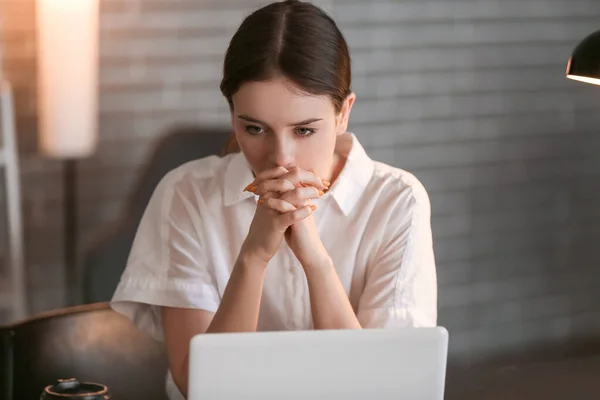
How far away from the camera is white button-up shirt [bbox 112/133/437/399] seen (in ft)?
6.14

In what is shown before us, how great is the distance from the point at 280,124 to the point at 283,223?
167 mm

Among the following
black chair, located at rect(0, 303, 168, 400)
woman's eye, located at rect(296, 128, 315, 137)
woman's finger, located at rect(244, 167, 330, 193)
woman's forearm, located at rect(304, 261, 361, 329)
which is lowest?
black chair, located at rect(0, 303, 168, 400)

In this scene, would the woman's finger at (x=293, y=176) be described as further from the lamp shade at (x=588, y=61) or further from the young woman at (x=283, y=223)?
the lamp shade at (x=588, y=61)

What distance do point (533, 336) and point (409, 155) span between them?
1.05m

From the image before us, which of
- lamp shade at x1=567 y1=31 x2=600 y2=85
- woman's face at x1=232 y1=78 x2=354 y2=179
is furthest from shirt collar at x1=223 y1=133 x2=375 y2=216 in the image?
lamp shade at x1=567 y1=31 x2=600 y2=85

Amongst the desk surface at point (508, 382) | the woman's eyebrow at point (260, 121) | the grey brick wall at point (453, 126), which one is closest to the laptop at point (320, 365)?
the woman's eyebrow at point (260, 121)

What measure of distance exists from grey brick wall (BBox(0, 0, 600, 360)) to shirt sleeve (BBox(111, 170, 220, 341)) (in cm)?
149

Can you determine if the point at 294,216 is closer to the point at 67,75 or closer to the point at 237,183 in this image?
the point at 237,183

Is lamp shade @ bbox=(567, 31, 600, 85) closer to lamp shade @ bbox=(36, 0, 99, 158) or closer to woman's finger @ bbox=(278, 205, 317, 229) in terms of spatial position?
woman's finger @ bbox=(278, 205, 317, 229)

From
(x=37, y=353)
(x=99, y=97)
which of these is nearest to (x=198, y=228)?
(x=37, y=353)

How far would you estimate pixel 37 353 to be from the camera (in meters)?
1.66

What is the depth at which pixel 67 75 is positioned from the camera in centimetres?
299

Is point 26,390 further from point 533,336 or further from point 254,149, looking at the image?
point 533,336

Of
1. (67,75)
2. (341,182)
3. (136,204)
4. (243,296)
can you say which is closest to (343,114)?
(341,182)
